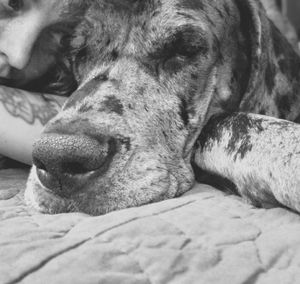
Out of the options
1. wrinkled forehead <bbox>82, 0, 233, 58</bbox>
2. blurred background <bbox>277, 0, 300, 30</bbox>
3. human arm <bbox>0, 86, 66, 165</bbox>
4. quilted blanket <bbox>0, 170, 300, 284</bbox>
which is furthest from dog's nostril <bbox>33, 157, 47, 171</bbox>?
blurred background <bbox>277, 0, 300, 30</bbox>

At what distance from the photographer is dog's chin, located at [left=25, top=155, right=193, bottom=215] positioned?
1.68m

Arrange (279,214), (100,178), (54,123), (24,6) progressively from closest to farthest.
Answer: (279,214)
(100,178)
(54,123)
(24,6)

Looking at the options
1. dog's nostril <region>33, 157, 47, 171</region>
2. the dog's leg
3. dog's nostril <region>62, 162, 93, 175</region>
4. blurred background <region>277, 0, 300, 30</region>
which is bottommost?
dog's nostril <region>33, 157, 47, 171</region>

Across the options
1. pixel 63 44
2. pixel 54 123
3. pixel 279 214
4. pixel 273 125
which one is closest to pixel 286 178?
pixel 279 214

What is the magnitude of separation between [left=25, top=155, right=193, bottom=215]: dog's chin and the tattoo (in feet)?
1.70

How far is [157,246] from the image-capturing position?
1.17 metres

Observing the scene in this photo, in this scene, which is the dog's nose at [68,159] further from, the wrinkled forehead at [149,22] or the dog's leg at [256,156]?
the wrinkled forehead at [149,22]

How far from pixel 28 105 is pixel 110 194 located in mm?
862

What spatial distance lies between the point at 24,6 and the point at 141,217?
60.2 inches

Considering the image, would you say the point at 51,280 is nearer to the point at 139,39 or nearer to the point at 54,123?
the point at 54,123

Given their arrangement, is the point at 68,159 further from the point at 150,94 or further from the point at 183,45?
the point at 183,45

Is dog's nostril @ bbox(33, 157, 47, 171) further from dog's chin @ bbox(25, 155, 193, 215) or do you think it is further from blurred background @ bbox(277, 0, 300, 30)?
blurred background @ bbox(277, 0, 300, 30)

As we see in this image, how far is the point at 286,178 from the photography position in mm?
1570

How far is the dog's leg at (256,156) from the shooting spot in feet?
5.21
